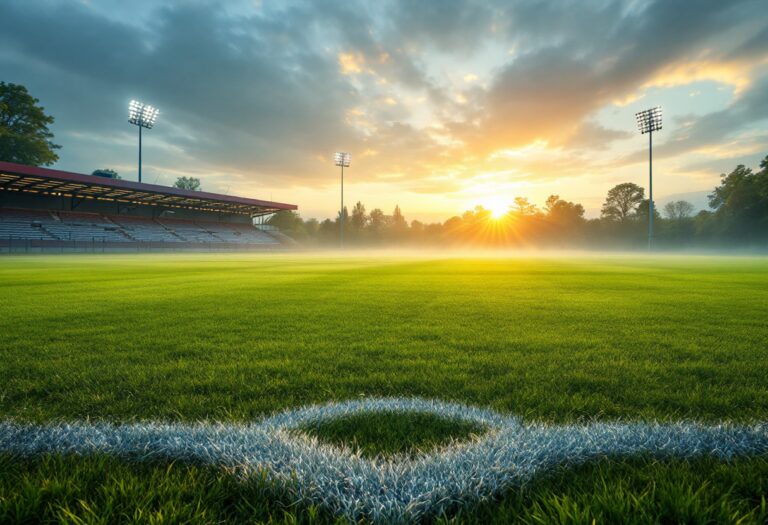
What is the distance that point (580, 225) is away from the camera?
218 ft

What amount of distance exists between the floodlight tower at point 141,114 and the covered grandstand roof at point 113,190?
8.49m

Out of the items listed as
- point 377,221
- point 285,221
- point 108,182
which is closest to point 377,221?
point 377,221

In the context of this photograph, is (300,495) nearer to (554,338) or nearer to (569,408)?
(569,408)

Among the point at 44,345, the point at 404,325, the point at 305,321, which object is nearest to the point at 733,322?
the point at 404,325

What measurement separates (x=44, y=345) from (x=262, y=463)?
3.19m

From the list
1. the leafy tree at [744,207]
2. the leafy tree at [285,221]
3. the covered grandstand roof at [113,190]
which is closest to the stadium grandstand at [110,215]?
the covered grandstand roof at [113,190]

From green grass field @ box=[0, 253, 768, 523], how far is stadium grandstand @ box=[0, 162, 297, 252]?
33517mm

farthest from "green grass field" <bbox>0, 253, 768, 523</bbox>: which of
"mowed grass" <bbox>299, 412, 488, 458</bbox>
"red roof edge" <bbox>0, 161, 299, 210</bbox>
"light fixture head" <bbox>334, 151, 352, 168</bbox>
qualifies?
"light fixture head" <bbox>334, 151, 352, 168</bbox>

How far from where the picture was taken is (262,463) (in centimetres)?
143

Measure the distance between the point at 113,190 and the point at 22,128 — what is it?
49.1ft

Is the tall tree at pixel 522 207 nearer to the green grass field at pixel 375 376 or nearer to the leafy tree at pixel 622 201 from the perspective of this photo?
the leafy tree at pixel 622 201

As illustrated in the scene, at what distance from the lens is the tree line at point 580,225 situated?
46781 mm

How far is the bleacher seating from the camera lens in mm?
33438

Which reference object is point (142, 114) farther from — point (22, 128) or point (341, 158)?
point (341, 158)
